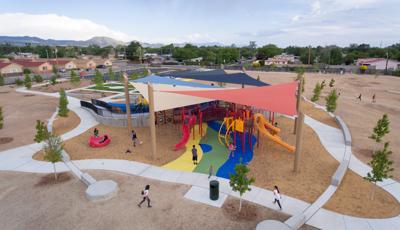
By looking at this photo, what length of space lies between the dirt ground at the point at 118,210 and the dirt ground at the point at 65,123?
9.08 meters

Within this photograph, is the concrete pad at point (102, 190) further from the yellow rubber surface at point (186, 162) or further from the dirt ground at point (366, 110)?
the dirt ground at point (366, 110)

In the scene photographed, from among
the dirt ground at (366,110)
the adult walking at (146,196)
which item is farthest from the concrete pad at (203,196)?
the dirt ground at (366,110)

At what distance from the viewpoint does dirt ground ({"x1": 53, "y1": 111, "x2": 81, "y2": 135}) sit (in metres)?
22.0

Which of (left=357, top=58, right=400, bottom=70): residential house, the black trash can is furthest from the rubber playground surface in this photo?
(left=357, top=58, right=400, bottom=70): residential house

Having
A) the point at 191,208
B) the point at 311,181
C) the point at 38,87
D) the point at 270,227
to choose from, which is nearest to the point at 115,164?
the point at 191,208

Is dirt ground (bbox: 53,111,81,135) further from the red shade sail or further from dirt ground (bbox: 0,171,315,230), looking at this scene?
the red shade sail

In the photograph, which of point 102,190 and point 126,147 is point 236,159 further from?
point 102,190

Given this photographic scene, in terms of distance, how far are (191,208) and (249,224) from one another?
2.62 meters

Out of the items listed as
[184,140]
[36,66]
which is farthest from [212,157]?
[36,66]

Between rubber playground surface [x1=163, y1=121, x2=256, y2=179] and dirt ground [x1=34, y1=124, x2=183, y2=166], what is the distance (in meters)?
0.91

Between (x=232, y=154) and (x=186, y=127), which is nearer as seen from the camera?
(x=232, y=154)

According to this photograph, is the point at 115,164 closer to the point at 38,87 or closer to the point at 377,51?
the point at 38,87

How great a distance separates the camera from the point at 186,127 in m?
18.5

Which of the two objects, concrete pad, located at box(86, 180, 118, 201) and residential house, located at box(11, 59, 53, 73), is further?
residential house, located at box(11, 59, 53, 73)
